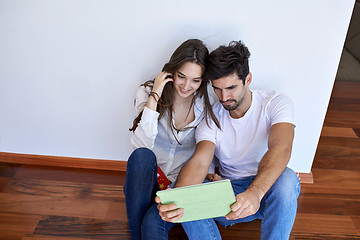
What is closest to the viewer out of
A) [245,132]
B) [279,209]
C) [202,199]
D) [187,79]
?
[202,199]

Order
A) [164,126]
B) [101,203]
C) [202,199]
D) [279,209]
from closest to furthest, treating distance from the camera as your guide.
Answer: [202,199] → [279,209] → [164,126] → [101,203]

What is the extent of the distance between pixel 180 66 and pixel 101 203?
0.87 m

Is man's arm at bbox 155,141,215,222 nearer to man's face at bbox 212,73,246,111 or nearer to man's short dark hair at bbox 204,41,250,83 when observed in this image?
man's face at bbox 212,73,246,111

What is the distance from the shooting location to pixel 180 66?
1.51 m

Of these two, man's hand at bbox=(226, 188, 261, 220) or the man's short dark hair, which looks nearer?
man's hand at bbox=(226, 188, 261, 220)

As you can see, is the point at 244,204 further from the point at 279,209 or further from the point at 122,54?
the point at 122,54

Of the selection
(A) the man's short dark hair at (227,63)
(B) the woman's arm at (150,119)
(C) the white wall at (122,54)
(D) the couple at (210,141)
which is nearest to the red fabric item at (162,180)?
(D) the couple at (210,141)

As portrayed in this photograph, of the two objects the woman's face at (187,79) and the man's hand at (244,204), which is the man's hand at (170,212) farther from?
the woman's face at (187,79)

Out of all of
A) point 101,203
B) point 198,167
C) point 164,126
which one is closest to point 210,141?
point 198,167

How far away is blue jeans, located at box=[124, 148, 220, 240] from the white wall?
0.46 metres

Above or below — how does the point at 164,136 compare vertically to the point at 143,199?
above

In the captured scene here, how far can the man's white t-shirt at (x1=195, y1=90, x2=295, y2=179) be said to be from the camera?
62.8 inches

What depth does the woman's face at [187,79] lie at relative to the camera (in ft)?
4.94

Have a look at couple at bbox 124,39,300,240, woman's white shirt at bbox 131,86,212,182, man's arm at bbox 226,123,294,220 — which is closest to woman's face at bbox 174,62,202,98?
couple at bbox 124,39,300,240
